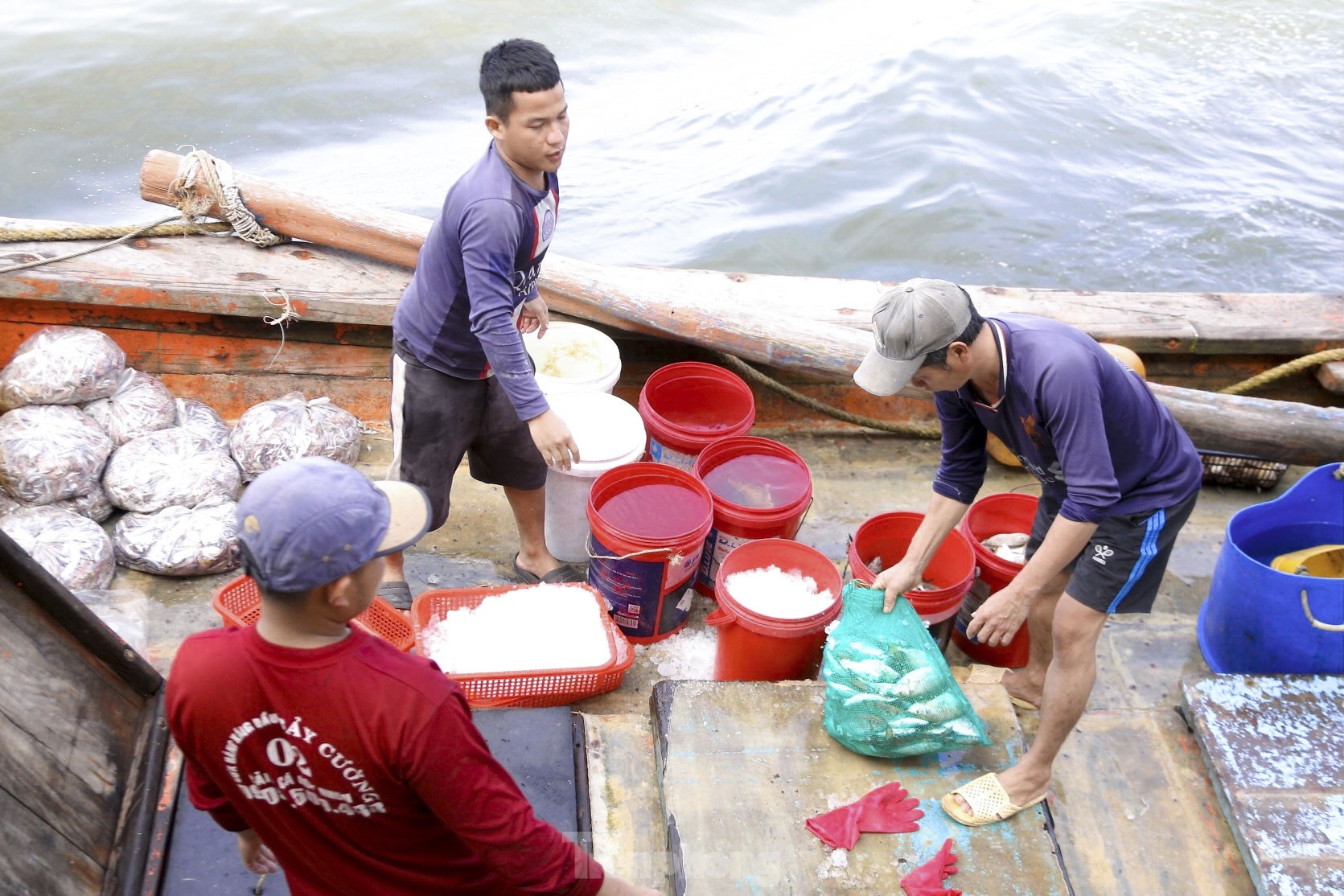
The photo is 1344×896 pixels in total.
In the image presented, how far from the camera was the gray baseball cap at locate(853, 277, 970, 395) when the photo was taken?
2492 millimetres

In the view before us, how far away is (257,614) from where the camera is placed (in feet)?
10.5

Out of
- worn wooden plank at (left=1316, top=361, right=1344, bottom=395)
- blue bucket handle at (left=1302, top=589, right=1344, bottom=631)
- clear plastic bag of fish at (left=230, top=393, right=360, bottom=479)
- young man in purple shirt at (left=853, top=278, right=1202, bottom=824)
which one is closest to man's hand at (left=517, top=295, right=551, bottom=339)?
clear plastic bag of fish at (left=230, top=393, right=360, bottom=479)

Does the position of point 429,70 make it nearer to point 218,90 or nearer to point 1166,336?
point 218,90

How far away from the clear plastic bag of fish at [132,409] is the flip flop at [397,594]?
124cm

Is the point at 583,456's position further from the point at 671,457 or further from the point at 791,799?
the point at 791,799

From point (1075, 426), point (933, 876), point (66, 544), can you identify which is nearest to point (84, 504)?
point (66, 544)

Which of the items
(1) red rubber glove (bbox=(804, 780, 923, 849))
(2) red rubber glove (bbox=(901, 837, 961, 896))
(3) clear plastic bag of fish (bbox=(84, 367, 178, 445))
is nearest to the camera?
(2) red rubber glove (bbox=(901, 837, 961, 896))

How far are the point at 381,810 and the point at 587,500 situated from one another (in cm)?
194

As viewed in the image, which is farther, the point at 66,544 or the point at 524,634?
the point at 66,544

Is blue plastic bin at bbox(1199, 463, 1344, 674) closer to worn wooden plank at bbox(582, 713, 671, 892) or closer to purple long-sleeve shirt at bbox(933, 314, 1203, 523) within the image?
purple long-sleeve shirt at bbox(933, 314, 1203, 523)

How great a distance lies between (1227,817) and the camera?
9.98ft

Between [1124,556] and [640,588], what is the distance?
1.50 meters

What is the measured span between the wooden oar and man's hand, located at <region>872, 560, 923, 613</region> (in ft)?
4.69

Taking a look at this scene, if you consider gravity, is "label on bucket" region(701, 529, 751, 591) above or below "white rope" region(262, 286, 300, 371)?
below
